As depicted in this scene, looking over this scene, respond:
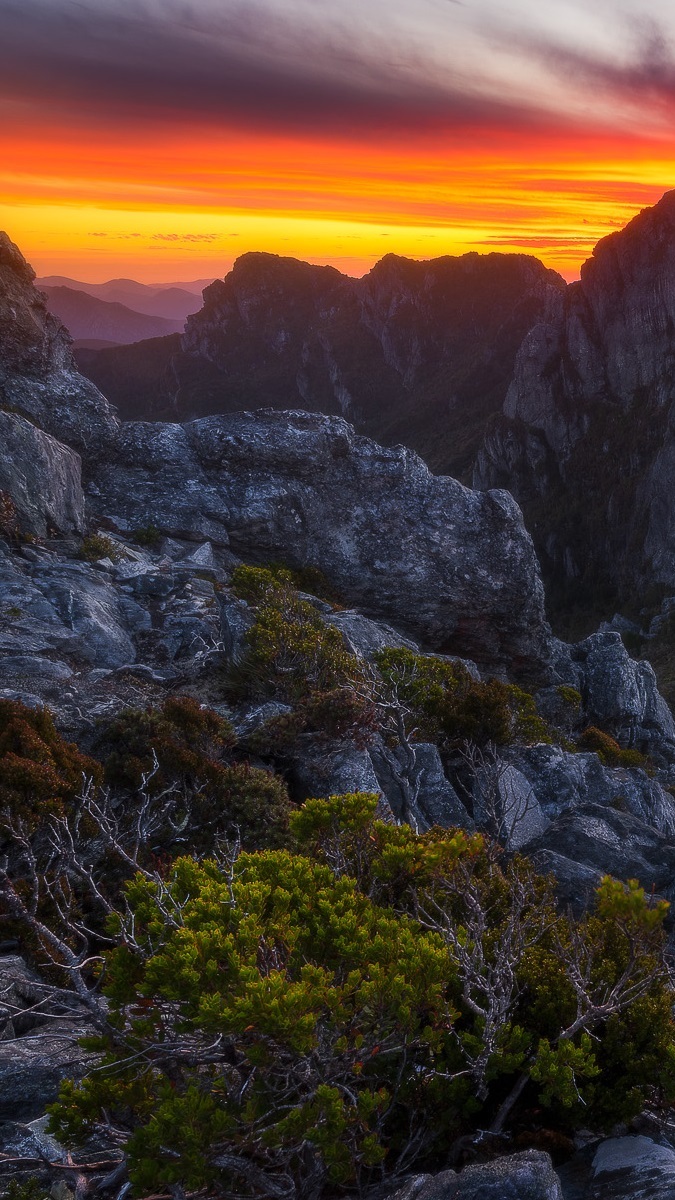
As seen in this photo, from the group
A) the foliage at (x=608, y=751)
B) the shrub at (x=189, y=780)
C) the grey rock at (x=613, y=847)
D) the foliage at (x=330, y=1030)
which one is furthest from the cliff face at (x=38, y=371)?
the foliage at (x=330, y=1030)

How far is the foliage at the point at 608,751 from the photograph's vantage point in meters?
30.1

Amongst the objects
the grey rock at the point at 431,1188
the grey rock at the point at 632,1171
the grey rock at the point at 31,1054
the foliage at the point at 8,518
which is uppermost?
the foliage at the point at 8,518

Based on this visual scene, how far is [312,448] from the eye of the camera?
33531 mm

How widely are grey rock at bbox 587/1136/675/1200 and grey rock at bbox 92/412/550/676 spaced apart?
26.4 meters

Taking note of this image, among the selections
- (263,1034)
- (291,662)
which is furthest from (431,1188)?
(291,662)

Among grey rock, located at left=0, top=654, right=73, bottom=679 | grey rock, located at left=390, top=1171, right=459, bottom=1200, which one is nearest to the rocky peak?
grey rock, located at left=0, top=654, right=73, bottom=679

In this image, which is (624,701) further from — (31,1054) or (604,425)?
(604,425)

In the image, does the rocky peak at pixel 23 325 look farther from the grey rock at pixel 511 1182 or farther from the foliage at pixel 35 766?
the grey rock at pixel 511 1182

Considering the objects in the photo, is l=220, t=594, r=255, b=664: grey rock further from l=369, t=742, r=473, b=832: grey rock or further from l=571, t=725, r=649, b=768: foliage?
l=571, t=725, r=649, b=768: foliage

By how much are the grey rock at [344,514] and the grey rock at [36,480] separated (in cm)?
416

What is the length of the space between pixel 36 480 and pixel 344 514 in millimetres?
13063

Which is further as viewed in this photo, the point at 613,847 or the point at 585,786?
the point at 585,786

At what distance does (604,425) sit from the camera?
459ft

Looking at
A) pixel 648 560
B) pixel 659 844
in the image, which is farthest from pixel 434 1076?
pixel 648 560
